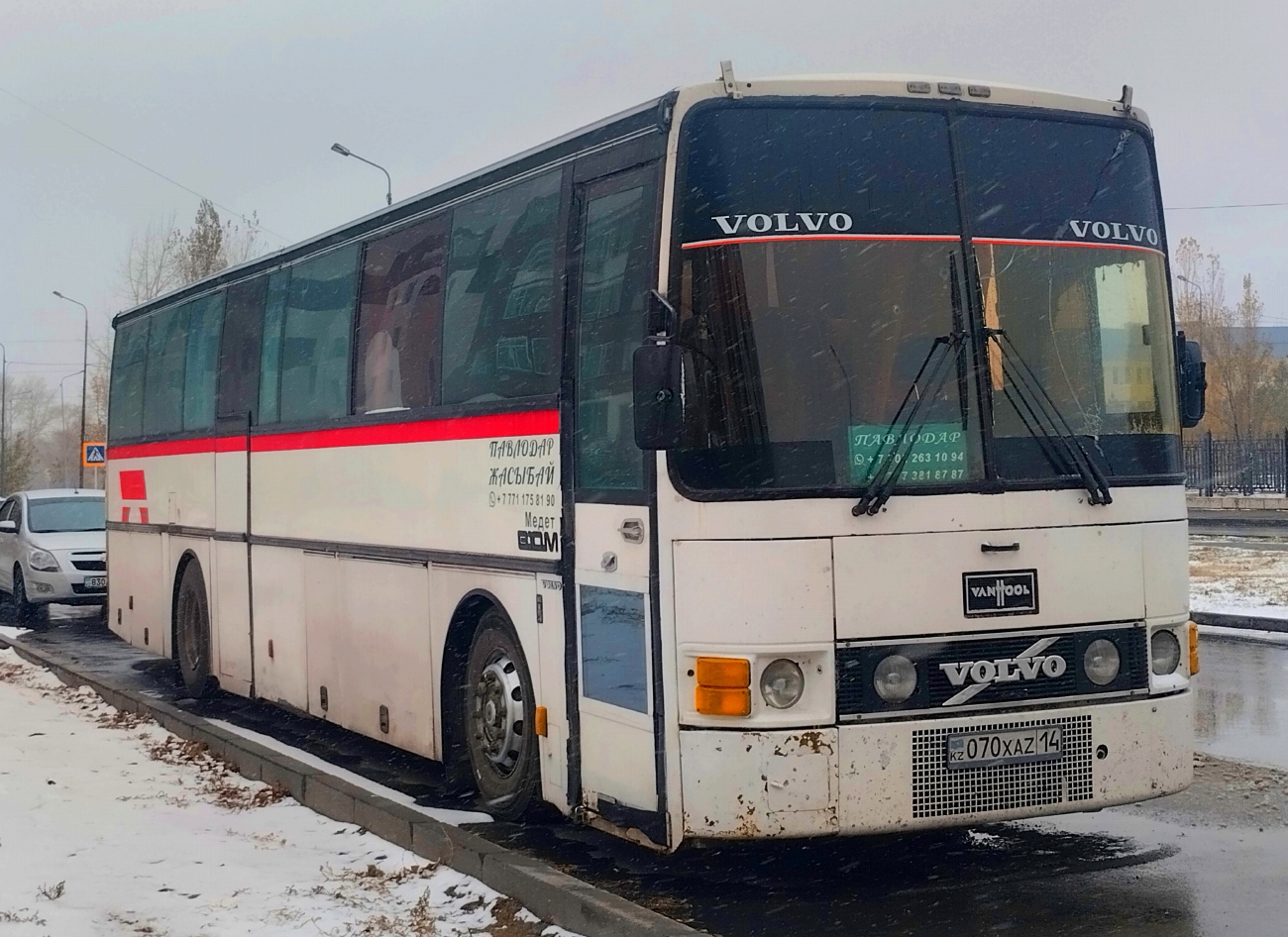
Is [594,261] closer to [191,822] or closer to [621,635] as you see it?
[621,635]

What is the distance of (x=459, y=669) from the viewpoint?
8.73m

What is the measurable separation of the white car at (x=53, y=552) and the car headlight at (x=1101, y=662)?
15.8m

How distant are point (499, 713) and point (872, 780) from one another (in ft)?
8.27

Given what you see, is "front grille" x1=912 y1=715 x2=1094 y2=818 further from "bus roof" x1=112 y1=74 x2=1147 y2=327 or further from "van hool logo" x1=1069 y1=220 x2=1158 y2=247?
"bus roof" x1=112 y1=74 x2=1147 y2=327

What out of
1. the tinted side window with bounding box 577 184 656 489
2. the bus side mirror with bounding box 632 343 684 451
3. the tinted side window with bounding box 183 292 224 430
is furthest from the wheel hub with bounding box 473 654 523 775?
the tinted side window with bounding box 183 292 224 430

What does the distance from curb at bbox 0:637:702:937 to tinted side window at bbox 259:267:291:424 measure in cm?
230

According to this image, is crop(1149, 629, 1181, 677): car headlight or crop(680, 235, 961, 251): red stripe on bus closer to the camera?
crop(680, 235, 961, 251): red stripe on bus

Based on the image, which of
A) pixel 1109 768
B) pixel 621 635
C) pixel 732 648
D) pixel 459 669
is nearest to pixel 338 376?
pixel 459 669

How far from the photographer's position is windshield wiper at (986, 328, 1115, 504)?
6539 mm

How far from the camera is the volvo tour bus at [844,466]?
20.4 feet

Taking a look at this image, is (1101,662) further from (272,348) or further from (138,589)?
(138,589)

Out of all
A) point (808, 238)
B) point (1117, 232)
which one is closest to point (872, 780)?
point (808, 238)

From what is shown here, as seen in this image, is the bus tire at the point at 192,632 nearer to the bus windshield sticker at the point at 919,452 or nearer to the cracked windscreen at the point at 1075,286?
the bus windshield sticker at the point at 919,452

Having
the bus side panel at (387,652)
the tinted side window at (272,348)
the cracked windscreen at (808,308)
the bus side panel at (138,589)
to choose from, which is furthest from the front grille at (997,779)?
the bus side panel at (138,589)
